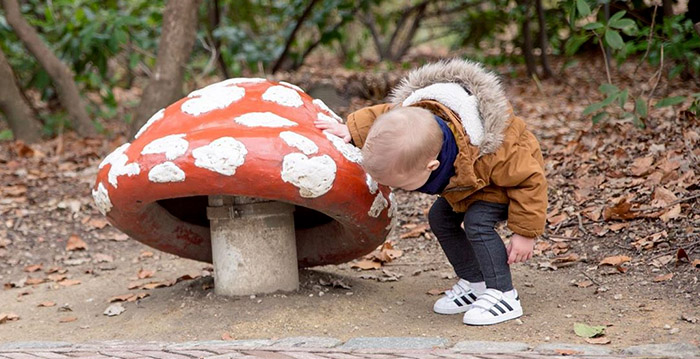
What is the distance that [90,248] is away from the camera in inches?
233

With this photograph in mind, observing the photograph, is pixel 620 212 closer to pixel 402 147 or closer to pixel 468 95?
pixel 468 95

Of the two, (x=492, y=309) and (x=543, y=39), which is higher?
(x=543, y=39)

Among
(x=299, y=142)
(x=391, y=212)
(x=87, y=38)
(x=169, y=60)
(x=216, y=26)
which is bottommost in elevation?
(x=391, y=212)

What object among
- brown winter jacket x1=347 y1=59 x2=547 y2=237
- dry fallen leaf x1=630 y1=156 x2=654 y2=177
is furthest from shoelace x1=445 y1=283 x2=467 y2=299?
dry fallen leaf x1=630 y1=156 x2=654 y2=177

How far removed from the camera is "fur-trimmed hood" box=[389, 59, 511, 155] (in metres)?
3.33

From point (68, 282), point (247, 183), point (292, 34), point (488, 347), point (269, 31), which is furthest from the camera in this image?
point (269, 31)

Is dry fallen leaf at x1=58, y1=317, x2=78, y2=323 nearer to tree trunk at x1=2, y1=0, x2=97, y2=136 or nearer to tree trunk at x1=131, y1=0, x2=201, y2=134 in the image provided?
tree trunk at x1=131, y1=0, x2=201, y2=134

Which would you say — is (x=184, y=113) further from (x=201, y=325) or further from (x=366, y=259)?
(x=366, y=259)

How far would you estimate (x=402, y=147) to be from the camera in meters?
3.14

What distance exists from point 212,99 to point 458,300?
4.60 ft

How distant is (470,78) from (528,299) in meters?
1.09

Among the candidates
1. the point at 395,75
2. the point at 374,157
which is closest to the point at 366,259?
the point at 374,157

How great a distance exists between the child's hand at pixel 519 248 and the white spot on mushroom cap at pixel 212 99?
1301mm

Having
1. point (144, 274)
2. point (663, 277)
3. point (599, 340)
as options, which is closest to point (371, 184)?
point (599, 340)
